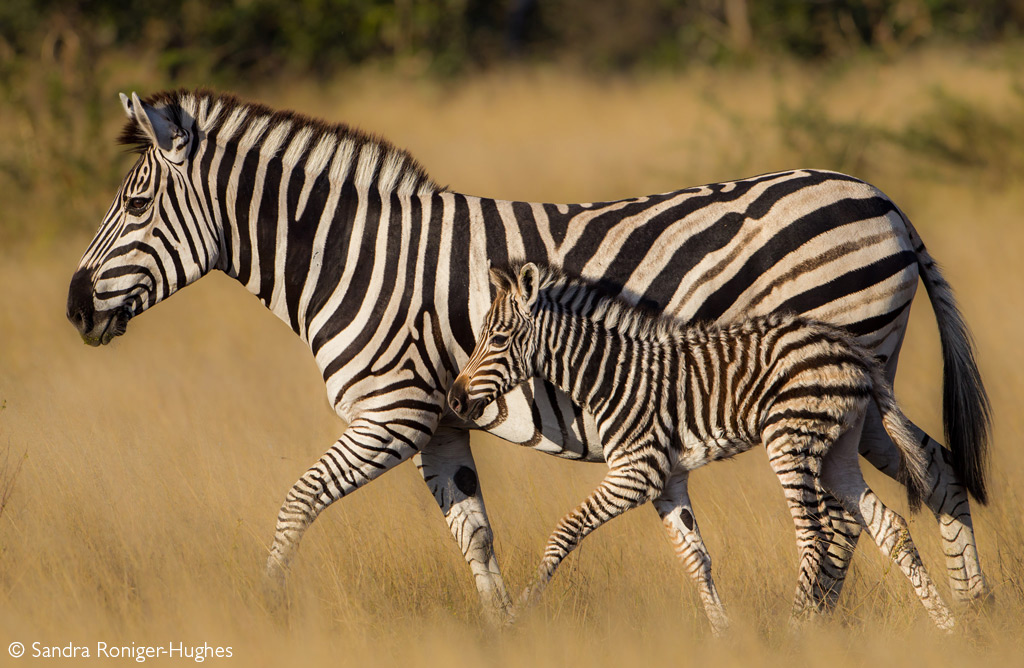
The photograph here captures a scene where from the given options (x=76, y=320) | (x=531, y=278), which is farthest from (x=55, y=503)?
(x=531, y=278)

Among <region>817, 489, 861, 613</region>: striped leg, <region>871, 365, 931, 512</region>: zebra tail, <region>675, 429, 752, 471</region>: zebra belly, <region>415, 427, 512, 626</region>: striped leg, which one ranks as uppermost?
<region>415, 427, 512, 626</region>: striped leg

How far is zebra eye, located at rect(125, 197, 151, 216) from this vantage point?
4.48 m

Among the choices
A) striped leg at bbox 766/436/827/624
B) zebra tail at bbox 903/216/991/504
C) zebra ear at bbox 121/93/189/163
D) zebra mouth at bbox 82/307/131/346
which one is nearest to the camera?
striped leg at bbox 766/436/827/624

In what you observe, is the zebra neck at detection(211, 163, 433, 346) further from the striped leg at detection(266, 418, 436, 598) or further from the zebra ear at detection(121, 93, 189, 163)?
the striped leg at detection(266, 418, 436, 598)

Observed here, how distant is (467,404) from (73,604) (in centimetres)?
182

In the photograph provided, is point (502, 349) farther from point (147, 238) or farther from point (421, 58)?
point (421, 58)

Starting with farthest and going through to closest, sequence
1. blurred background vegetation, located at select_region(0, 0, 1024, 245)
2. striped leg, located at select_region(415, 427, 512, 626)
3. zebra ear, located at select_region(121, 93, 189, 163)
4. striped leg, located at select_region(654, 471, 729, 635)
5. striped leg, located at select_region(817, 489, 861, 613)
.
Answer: blurred background vegetation, located at select_region(0, 0, 1024, 245) → striped leg, located at select_region(415, 427, 512, 626) → striped leg, located at select_region(817, 489, 861, 613) → zebra ear, located at select_region(121, 93, 189, 163) → striped leg, located at select_region(654, 471, 729, 635)

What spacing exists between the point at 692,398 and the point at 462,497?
3.94ft

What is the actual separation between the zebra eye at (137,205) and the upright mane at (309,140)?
27 centimetres

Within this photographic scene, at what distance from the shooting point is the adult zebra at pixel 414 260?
14.3 ft

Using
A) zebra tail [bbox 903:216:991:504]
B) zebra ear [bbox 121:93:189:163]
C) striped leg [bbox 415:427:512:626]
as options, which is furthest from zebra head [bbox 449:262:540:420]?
zebra tail [bbox 903:216:991:504]

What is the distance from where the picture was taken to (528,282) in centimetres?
414

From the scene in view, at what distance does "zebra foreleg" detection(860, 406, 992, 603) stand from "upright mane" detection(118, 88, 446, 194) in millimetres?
2451

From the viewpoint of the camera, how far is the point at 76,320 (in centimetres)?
452
